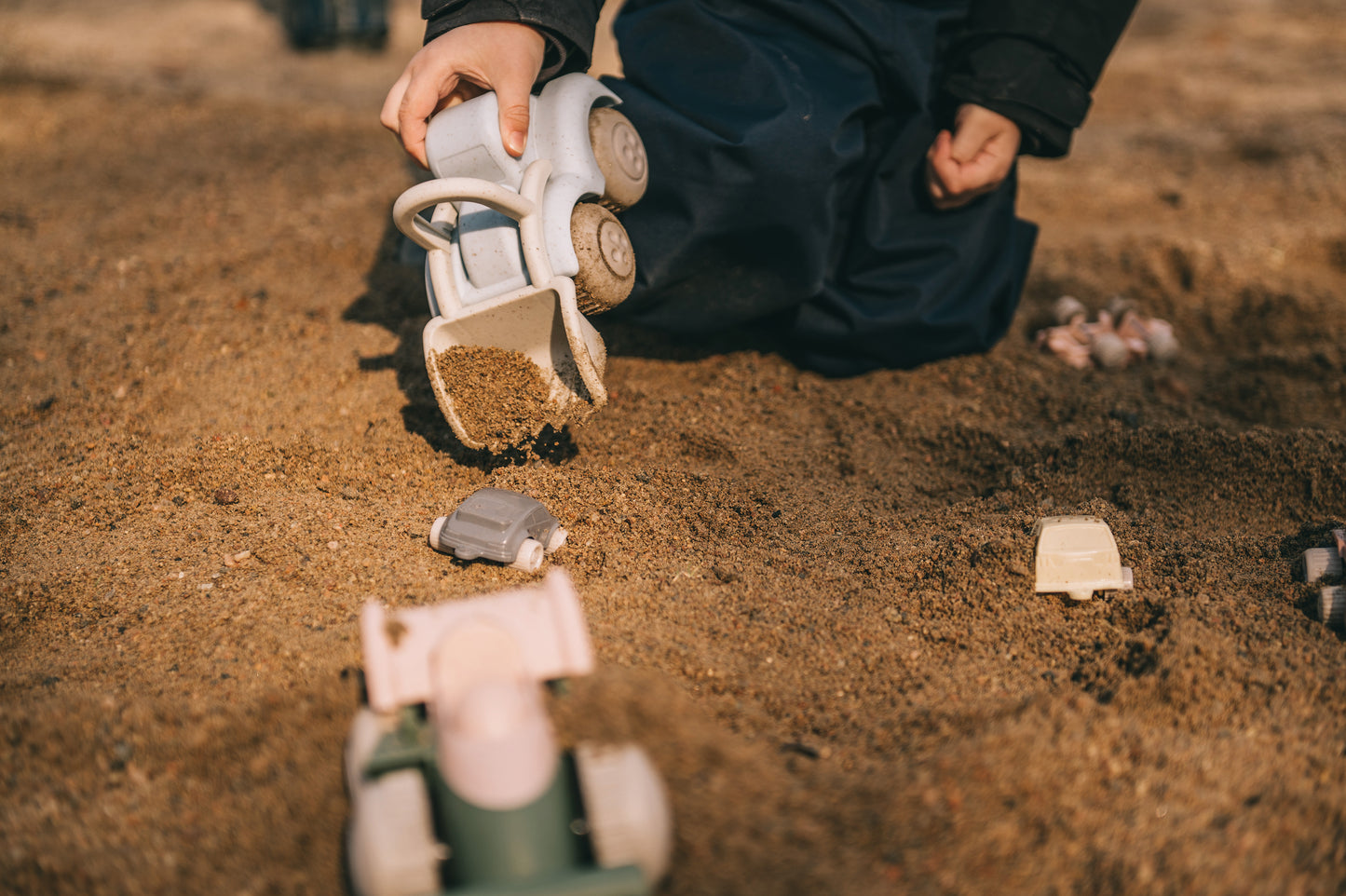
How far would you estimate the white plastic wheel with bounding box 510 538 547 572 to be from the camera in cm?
150

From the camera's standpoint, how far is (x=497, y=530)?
4.89 ft

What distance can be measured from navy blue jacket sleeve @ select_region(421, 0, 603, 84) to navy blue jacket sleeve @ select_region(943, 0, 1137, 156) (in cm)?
92

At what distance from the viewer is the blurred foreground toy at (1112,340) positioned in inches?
95.5

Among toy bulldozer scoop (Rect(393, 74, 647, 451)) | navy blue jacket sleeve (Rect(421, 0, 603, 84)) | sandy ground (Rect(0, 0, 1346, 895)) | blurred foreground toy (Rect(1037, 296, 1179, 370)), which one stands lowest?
sandy ground (Rect(0, 0, 1346, 895))

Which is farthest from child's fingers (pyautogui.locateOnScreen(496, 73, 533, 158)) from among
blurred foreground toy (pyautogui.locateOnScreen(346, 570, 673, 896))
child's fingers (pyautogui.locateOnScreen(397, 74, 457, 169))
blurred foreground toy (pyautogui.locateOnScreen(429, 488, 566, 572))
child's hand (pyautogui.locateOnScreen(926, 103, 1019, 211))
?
child's hand (pyautogui.locateOnScreen(926, 103, 1019, 211))

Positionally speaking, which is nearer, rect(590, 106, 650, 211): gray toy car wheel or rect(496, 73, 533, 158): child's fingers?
rect(496, 73, 533, 158): child's fingers

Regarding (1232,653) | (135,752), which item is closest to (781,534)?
(1232,653)

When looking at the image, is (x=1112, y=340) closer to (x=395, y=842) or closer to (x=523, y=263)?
(x=523, y=263)

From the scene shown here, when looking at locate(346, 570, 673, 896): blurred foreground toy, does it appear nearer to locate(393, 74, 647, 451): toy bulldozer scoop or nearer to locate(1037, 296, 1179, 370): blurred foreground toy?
locate(393, 74, 647, 451): toy bulldozer scoop

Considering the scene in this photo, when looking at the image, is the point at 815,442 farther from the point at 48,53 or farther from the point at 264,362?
the point at 48,53

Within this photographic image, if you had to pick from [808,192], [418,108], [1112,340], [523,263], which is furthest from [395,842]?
[1112,340]

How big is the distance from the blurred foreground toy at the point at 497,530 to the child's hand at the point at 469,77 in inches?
23.8

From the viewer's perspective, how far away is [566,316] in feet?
4.85

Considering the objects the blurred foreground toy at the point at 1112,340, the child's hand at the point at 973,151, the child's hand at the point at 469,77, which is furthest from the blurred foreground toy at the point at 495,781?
the blurred foreground toy at the point at 1112,340
